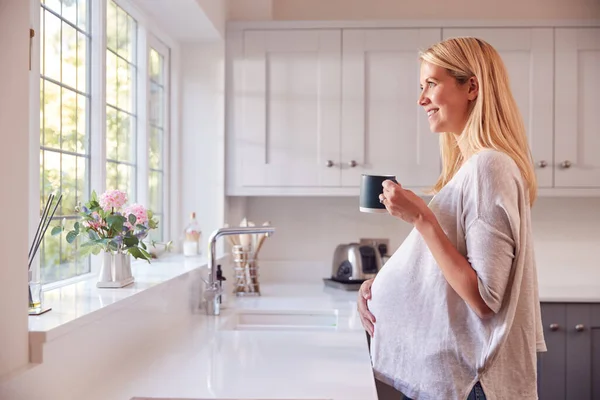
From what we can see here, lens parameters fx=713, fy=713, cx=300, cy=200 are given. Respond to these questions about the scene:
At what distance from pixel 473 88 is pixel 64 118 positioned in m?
1.26

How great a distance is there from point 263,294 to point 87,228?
53.8 inches

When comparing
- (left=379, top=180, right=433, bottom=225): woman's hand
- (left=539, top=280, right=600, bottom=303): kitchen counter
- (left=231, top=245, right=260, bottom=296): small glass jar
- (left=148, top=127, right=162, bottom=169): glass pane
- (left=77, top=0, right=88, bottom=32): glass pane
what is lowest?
(left=539, top=280, right=600, bottom=303): kitchen counter

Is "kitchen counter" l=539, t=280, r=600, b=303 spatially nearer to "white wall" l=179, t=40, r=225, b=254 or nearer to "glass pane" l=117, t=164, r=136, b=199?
"white wall" l=179, t=40, r=225, b=254

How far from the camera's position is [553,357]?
3.09 metres

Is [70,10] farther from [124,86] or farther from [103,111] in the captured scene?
[124,86]

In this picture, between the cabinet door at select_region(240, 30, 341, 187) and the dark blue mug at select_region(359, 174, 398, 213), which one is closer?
the dark blue mug at select_region(359, 174, 398, 213)

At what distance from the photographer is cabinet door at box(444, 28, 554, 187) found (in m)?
3.35

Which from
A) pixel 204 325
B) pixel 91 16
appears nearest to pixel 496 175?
pixel 204 325

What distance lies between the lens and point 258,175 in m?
3.41

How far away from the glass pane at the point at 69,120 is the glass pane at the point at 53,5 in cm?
24

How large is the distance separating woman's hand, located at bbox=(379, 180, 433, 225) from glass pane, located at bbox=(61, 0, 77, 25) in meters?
1.20

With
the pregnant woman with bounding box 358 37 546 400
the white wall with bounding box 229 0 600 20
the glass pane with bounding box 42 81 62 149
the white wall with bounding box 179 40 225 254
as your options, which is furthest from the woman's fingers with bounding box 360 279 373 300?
the white wall with bounding box 229 0 600 20

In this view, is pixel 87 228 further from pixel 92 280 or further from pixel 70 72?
pixel 70 72

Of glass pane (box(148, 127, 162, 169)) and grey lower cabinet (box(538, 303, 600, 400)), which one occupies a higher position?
glass pane (box(148, 127, 162, 169))
